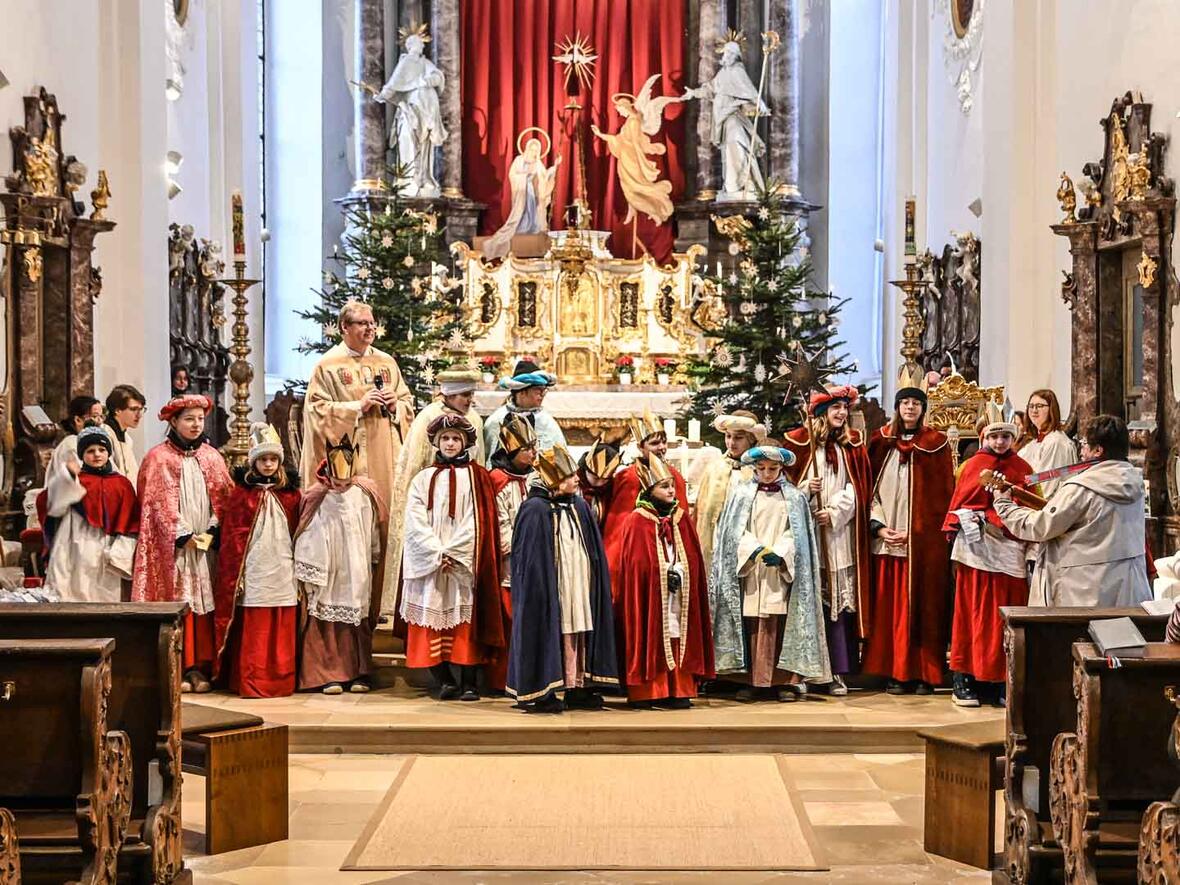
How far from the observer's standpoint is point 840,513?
9.49 metres

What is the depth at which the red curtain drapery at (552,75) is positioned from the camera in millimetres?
21312

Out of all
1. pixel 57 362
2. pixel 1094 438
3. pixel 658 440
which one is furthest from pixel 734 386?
pixel 1094 438

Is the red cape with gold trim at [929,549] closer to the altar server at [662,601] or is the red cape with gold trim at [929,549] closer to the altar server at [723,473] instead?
the altar server at [723,473]

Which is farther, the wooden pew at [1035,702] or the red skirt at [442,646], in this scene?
the red skirt at [442,646]

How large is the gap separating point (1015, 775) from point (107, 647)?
3.16 m

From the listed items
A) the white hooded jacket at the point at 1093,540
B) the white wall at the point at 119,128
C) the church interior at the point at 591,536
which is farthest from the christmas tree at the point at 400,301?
the white hooded jacket at the point at 1093,540

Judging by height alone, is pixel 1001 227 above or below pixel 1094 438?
above

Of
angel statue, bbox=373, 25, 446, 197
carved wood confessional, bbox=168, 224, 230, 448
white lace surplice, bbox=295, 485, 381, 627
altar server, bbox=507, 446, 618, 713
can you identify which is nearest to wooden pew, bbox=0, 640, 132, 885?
altar server, bbox=507, 446, 618, 713

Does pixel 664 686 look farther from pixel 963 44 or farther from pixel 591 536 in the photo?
pixel 963 44

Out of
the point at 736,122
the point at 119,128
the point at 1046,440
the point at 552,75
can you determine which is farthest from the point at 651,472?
the point at 552,75

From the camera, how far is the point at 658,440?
924cm

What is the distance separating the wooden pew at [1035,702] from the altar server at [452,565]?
11.7 feet

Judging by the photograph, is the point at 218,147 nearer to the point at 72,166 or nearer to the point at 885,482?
the point at 72,166

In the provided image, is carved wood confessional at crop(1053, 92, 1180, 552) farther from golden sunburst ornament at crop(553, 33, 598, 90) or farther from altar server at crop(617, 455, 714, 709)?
golden sunburst ornament at crop(553, 33, 598, 90)
